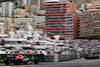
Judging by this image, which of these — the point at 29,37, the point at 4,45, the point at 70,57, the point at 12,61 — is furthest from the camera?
the point at 29,37

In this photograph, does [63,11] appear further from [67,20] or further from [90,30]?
[90,30]

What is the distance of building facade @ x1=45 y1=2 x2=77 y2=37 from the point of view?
170 m

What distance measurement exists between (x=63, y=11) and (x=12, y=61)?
147103mm

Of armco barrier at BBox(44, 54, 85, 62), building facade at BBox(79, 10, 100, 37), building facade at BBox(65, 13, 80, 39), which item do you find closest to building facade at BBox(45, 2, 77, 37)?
building facade at BBox(65, 13, 80, 39)

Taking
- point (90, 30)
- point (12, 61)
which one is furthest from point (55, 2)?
point (12, 61)

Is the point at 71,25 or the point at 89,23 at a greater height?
the point at 89,23

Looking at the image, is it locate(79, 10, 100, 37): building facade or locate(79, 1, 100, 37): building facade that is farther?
locate(79, 1, 100, 37): building facade

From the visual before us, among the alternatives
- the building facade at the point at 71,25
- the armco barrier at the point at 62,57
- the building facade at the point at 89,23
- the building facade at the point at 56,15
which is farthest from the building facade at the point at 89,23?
the armco barrier at the point at 62,57

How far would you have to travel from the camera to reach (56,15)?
566ft

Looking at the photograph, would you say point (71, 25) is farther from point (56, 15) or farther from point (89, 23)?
point (56, 15)

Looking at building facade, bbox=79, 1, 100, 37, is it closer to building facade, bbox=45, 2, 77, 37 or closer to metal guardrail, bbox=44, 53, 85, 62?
building facade, bbox=45, 2, 77, 37

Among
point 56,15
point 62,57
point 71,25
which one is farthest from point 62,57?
point 56,15

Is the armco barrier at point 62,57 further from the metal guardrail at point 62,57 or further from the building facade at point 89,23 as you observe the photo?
the building facade at point 89,23

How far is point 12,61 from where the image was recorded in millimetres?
26328
